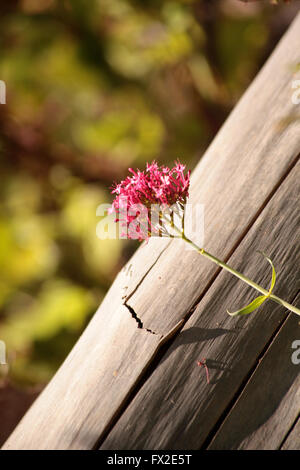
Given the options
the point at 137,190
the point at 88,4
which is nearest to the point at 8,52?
the point at 88,4

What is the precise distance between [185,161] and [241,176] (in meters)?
1.35

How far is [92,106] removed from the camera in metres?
2.38

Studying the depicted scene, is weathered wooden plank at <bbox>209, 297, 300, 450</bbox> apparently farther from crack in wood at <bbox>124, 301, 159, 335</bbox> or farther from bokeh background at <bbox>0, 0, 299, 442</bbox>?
bokeh background at <bbox>0, 0, 299, 442</bbox>

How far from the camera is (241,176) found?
84 cm

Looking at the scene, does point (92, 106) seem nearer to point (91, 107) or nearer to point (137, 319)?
point (91, 107)

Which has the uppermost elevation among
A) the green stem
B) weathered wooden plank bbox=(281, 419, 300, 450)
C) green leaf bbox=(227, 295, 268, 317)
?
the green stem

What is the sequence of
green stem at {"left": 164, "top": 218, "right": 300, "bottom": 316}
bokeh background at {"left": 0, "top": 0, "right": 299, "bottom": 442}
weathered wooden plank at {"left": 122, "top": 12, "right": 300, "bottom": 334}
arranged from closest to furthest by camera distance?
green stem at {"left": 164, "top": 218, "right": 300, "bottom": 316} → weathered wooden plank at {"left": 122, "top": 12, "right": 300, "bottom": 334} → bokeh background at {"left": 0, "top": 0, "right": 299, "bottom": 442}

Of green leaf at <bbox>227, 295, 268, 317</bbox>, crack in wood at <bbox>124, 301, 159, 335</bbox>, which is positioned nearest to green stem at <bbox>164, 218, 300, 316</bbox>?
green leaf at <bbox>227, 295, 268, 317</bbox>

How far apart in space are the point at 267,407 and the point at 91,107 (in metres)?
2.03

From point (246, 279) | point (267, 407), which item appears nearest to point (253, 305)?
point (246, 279)

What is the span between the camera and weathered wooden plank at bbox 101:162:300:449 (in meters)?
0.66

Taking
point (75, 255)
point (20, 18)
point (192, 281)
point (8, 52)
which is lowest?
point (75, 255)

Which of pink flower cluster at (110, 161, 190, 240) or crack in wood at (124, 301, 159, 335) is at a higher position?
pink flower cluster at (110, 161, 190, 240)

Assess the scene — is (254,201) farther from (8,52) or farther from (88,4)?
(8,52)
